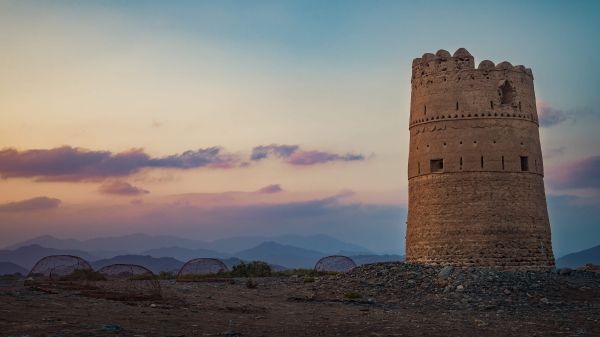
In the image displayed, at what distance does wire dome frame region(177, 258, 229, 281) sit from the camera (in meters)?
27.6

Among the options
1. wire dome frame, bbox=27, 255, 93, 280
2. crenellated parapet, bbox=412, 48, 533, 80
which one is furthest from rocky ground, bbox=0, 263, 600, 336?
crenellated parapet, bbox=412, 48, 533, 80

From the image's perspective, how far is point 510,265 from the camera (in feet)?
87.6

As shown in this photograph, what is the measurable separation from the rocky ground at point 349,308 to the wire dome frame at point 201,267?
292 cm

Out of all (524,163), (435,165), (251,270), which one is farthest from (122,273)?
(524,163)

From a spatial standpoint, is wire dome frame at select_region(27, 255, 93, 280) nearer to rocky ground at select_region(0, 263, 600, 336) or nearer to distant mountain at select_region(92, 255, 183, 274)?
rocky ground at select_region(0, 263, 600, 336)

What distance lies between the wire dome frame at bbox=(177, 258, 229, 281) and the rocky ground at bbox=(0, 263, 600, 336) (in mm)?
2924

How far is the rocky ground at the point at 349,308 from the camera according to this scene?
12.4m

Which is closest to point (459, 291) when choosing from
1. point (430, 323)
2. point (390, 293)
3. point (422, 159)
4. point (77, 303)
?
point (390, 293)

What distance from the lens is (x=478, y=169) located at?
27422mm

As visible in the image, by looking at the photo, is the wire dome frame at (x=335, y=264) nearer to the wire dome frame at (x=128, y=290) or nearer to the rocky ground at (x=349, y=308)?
the rocky ground at (x=349, y=308)

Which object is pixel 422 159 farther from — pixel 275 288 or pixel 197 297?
pixel 197 297

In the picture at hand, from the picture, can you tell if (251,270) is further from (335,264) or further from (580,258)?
(580,258)

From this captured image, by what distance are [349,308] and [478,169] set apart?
12416 millimetres

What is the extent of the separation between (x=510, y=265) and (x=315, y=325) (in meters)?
15.7
